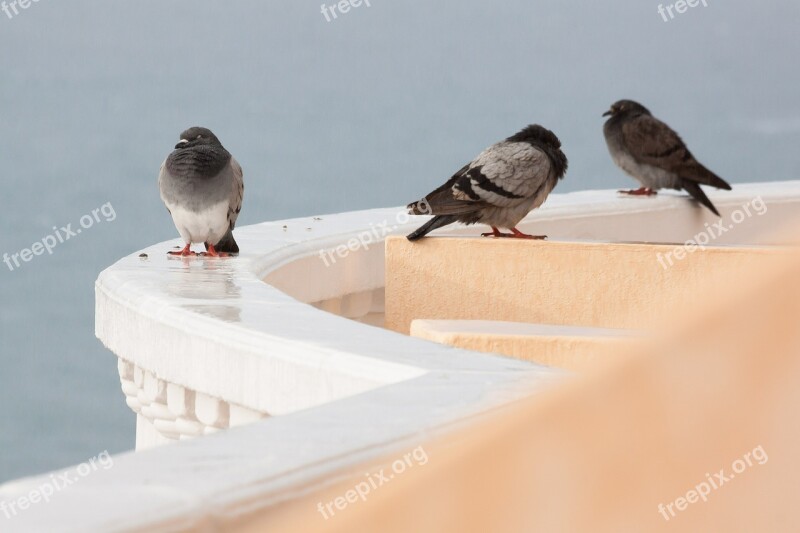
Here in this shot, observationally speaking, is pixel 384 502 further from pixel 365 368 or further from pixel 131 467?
pixel 365 368

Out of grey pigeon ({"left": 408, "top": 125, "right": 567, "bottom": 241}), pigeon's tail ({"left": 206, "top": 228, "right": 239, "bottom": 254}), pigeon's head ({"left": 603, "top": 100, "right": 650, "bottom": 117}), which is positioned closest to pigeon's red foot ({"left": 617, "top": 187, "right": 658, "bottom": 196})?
pigeon's head ({"left": 603, "top": 100, "right": 650, "bottom": 117})

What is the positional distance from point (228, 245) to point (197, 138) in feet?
1.65

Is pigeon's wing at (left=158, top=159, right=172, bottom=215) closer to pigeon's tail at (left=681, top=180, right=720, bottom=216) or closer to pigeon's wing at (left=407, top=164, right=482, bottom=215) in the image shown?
pigeon's wing at (left=407, top=164, right=482, bottom=215)

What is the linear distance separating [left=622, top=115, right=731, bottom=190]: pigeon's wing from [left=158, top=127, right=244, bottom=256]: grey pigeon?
4.47 metres

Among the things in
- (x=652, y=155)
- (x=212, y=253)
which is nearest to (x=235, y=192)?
(x=212, y=253)

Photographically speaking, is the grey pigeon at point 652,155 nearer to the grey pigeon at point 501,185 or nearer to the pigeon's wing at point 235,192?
the grey pigeon at point 501,185

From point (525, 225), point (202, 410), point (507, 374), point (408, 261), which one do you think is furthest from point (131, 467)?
point (525, 225)

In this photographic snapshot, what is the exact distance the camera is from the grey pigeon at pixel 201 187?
16.7 ft

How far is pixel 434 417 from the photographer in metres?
1.82

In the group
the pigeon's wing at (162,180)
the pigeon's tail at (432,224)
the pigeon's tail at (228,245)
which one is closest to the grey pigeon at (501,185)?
the pigeon's tail at (432,224)

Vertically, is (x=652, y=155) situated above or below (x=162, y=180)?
below

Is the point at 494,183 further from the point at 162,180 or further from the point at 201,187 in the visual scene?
the point at 162,180

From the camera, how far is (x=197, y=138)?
524 centimetres

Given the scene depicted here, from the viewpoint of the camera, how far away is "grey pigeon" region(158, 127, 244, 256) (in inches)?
200
